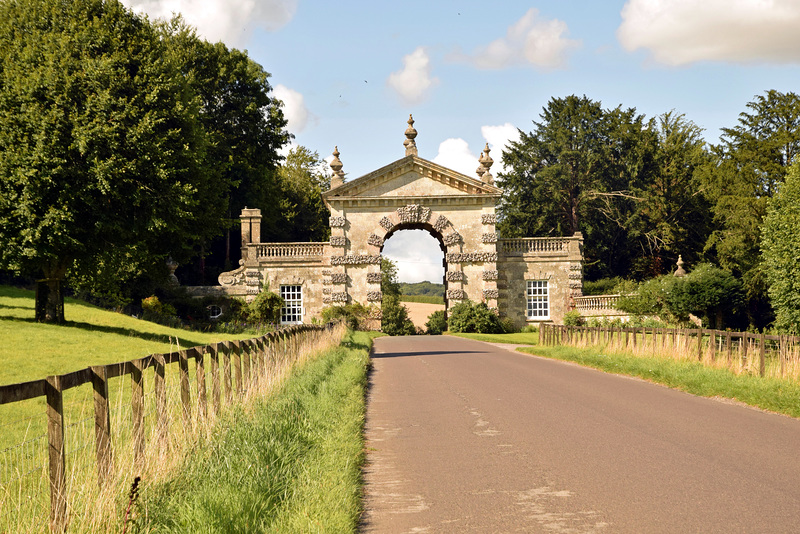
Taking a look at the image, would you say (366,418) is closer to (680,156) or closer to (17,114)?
(17,114)

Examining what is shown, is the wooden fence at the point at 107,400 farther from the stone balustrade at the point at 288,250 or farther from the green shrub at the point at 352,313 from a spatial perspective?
the stone balustrade at the point at 288,250

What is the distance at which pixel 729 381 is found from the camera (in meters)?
14.0

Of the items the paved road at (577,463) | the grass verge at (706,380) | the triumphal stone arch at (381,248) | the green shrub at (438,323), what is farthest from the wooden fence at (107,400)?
the green shrub at (438,323)

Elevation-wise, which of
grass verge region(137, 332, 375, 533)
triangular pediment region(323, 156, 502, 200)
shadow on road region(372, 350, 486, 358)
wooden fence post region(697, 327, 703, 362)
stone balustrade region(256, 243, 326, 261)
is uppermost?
triangular pediment region(323, 156, 502, 200)

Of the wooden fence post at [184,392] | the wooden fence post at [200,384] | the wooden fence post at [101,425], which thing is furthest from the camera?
the wooden fence post at [200,384]

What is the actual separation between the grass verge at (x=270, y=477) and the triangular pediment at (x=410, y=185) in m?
37.3

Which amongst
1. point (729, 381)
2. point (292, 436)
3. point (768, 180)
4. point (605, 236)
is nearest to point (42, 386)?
point (292, 436)

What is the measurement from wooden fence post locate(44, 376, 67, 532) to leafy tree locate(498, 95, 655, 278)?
196 ft

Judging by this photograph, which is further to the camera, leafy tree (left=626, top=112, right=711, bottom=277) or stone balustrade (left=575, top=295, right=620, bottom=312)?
leafy tree (left=626, top=112, right=711, bottom=277)

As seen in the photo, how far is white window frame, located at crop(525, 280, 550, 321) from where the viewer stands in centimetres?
4819

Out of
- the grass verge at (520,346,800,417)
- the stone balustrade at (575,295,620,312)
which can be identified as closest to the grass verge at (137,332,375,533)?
the grass verge at (520,346,800,417)

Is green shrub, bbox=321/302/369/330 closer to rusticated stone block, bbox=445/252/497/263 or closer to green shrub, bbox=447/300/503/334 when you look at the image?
green shrub, bbox=447/300/503/334

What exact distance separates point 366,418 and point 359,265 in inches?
1431

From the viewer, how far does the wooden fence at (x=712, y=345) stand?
1446cm
